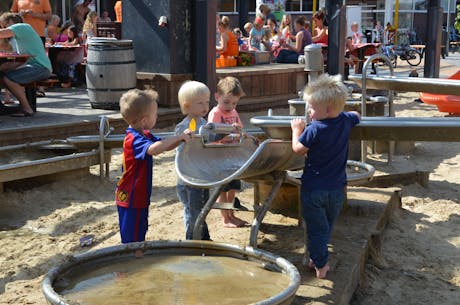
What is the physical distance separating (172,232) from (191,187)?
67 cm

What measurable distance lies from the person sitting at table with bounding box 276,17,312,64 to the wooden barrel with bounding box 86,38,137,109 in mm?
5268

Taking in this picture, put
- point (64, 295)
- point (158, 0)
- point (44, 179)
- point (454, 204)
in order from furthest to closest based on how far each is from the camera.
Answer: point (158, 0)
point (44, 179)
point (454, 204)
point (64, 295)

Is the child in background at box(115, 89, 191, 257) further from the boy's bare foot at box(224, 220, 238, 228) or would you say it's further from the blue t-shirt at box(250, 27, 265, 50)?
the blue t-shirt at box(250, 27, 265, 50)

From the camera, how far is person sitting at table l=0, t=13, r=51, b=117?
821cm

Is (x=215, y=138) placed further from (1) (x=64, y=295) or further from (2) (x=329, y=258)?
(1) (x=64, y=295)

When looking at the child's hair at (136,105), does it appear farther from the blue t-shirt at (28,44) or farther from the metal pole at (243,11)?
the metal pole at (243,11)

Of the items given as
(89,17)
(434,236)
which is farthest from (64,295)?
(89,17)

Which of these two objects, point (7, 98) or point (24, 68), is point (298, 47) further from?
point (24, 68)

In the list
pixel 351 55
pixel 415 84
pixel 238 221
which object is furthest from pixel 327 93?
pixel 351 55

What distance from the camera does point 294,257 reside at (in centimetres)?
388

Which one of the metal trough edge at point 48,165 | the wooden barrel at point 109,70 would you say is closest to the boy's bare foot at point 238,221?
the metal trough edge at point 48,165

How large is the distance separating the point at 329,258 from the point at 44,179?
3314 millimetres

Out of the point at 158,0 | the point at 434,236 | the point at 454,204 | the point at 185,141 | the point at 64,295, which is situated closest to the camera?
the point at 64,295

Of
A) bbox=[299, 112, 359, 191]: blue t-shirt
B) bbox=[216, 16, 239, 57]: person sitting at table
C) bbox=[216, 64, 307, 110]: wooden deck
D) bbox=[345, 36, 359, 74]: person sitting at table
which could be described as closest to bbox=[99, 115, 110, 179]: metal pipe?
bbox=[299, 112, 359, 191]: blue t-shirt
